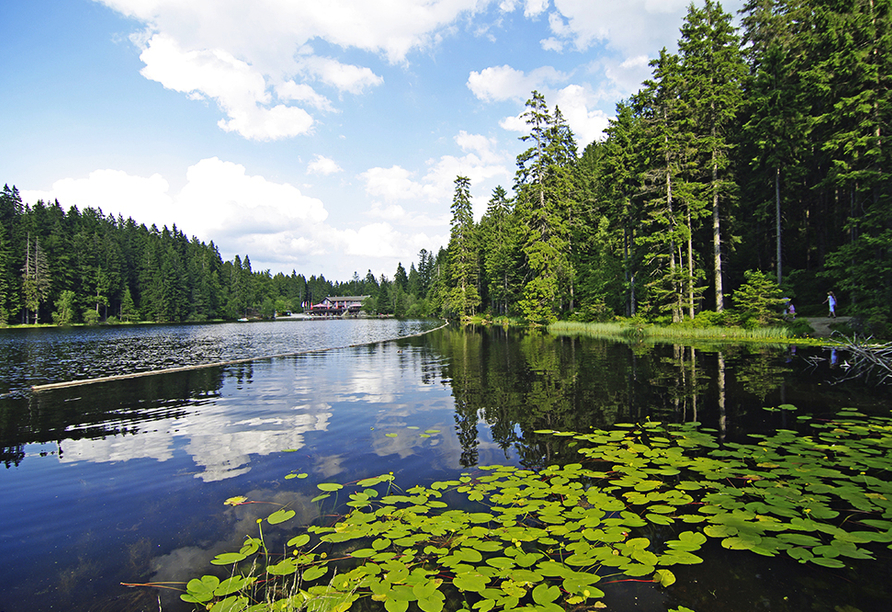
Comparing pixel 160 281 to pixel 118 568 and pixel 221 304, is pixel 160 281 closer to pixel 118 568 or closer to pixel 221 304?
pixel 221 304

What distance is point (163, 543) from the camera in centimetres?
476

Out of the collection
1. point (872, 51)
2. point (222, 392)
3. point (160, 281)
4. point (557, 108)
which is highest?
point (557, 108)

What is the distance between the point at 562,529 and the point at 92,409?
1378 centimetres

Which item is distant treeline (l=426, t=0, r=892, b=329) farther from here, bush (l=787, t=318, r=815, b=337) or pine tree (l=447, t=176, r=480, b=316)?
pine tree (l=447, t=176, r=480, b=316)

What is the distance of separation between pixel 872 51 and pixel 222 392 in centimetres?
3686

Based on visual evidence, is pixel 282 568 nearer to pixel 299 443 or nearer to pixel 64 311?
pixel 299 443

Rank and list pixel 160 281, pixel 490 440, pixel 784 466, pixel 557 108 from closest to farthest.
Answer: pixel 784 466 → pixel 490 440 → pixel 557 108 → pixel 160 281

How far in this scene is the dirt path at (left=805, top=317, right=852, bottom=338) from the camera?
22.6m

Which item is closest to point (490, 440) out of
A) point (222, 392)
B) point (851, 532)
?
point (851, 532)

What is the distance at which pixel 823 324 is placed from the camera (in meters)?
23.3

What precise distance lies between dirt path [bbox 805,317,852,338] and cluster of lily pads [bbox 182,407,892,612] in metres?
21.1

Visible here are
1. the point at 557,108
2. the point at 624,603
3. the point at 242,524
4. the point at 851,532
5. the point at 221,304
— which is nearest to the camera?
the point at 624,603

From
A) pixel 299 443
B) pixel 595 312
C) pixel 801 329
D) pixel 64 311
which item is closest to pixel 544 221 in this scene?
pixel 595 312

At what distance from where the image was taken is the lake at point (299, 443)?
12.7 ft
